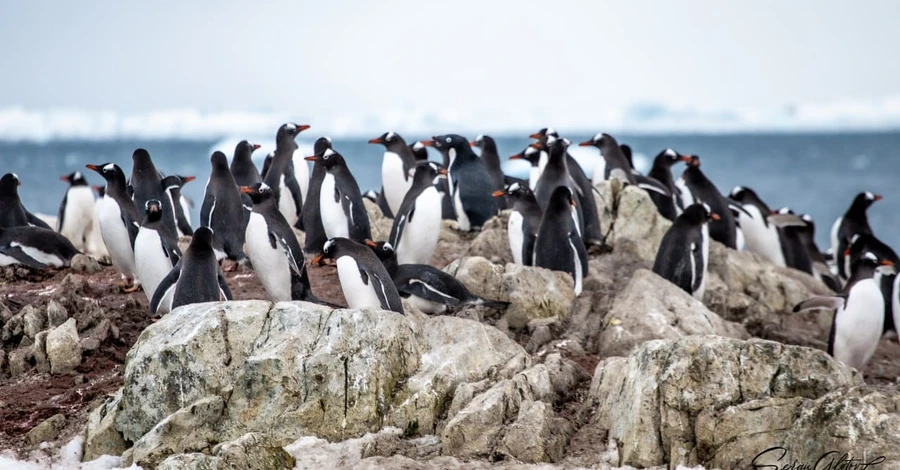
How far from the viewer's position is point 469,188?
11.4 metres

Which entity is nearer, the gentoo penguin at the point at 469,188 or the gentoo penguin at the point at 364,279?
the gentoo penguin at the point at 364,279

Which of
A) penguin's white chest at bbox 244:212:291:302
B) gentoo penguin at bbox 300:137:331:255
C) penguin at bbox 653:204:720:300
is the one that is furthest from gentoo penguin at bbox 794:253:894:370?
penguin's white chest at bbox 244:212:291:302

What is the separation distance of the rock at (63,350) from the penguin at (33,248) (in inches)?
85.3

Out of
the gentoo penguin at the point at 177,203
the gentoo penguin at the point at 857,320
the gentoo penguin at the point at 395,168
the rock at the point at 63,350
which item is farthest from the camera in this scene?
the gentoo penguin at the point at 395,168

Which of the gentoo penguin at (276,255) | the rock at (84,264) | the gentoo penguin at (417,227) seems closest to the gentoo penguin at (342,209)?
the gentoo penguin at (417,227)

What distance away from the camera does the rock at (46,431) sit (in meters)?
6.03

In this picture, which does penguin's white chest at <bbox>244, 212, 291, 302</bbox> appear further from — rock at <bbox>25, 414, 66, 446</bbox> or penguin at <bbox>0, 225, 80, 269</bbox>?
rock at <bbox>25, 414, 66, 446</bbox>

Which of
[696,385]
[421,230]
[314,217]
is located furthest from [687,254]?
[696,385]

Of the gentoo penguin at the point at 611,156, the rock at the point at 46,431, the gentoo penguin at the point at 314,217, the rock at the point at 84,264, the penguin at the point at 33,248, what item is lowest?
the rock at the point at 46,431

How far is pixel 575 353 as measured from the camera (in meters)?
7.64

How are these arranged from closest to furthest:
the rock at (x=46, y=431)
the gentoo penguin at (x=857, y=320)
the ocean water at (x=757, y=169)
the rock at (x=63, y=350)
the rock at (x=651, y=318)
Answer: the rock at (x=46, y=431), the rock at (x=63, y=350), the rock at (x=651, y=318), the gentoo penguin at (x=857, y=320), the ocean water at (x=757, y=169)

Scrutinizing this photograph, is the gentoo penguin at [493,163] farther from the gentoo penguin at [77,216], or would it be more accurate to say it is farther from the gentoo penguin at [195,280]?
the gentoo penguin at [195,280]

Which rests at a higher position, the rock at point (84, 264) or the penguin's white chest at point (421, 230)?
the penguin's white chest at point (421, 230)

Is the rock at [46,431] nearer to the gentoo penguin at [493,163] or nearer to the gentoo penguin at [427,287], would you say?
the gentoo penguin at [427,287]
